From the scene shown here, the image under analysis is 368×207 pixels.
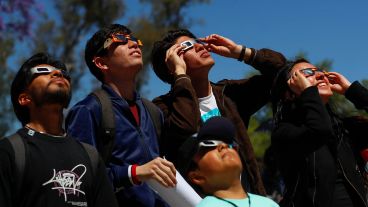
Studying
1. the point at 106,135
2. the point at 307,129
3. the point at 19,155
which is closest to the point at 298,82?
the point at 307,129

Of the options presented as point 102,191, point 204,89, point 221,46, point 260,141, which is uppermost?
point 221,46

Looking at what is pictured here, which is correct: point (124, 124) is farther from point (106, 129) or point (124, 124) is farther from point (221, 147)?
point (221, 147)

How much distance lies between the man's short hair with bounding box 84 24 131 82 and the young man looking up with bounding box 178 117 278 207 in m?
1.35

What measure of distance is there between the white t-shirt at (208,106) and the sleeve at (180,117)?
259mm

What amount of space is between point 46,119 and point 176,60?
41.2 inches

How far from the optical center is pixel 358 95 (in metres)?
4.57

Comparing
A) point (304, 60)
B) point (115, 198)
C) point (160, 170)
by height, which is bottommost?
point (115, 198)

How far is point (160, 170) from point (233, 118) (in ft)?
3.65

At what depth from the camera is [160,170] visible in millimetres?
3234

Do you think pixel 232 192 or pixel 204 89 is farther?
pixel 204 89

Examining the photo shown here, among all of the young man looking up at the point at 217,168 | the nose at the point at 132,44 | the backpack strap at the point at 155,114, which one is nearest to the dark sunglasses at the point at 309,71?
the backpack strap at the point at 155,114

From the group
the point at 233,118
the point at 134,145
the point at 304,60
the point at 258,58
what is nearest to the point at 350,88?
the point at 304,60

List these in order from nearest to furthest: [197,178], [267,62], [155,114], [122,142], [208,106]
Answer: [197,178] < [122,142] < [155,114] < [208,106] < [267,62]

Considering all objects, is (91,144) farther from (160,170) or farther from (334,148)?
(334,148)
